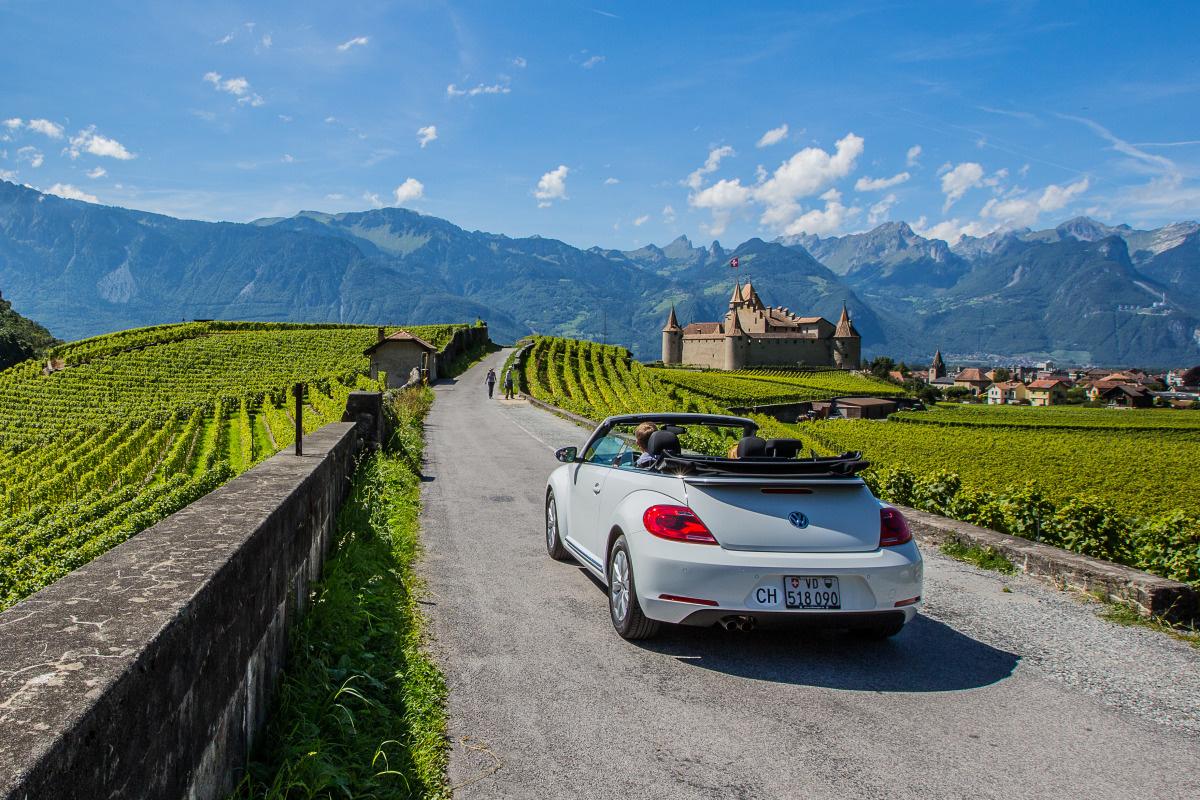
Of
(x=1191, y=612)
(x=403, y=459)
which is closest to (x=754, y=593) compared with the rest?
(x=1191, y=612)

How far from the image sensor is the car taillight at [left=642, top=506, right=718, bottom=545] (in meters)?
5.29

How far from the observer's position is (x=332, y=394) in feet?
142

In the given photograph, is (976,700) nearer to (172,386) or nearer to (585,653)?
(585,653)

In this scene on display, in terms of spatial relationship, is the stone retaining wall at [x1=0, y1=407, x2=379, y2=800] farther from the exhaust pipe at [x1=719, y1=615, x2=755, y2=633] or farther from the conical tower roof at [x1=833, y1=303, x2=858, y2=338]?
the conical tower roof at [x1=833, y1=303, x2=858, y2=338]

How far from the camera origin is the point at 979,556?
8.36m

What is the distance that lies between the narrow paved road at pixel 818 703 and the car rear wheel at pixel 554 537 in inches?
31.4

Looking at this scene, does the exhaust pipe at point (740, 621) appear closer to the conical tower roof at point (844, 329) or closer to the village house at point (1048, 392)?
the conical tower roof at point (844, 329)

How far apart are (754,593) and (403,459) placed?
10730 millimetres

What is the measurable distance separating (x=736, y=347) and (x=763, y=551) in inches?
4798

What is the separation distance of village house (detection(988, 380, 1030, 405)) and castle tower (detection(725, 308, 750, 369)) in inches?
2710

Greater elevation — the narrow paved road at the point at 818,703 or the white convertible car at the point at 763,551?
the white convertible car at the point at 763,551

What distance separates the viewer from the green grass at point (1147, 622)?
5914 millimetres

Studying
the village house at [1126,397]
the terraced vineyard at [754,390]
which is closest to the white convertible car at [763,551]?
the terraced vineyard at [754,390]

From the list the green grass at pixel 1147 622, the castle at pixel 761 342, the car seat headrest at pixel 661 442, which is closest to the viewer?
the green grass at pixel 1147 622
